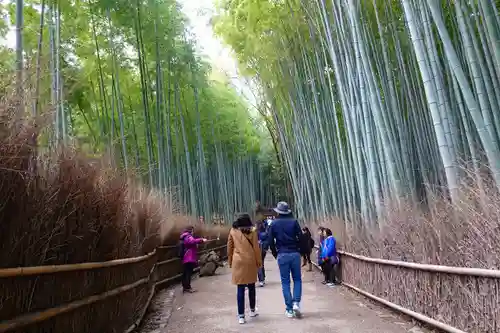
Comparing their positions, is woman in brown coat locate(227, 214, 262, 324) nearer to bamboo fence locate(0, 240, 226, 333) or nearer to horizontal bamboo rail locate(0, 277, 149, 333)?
bamboo fence locate(0, 240, 226, 333)

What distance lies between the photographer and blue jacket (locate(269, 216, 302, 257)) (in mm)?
4738

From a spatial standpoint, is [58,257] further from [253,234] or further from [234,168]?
[234,168]

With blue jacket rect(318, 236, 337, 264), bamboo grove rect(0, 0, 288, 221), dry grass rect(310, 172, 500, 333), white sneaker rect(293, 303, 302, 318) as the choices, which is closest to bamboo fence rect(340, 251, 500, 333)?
dry grass rect(310, 172, 500, 333)

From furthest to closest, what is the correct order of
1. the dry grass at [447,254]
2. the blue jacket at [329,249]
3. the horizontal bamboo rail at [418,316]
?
the blue jacket at [329,249] → the horizontal bamboo rail at [418,316] → the dry grass at [447,254]

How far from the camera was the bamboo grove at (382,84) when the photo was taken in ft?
14.4

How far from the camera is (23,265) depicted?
2.39 meters

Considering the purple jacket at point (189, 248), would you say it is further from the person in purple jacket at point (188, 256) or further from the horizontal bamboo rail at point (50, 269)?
the horizontal bamboo rail at point (50, 269)

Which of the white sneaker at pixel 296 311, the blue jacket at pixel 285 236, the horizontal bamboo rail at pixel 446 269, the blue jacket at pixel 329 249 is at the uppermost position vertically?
the blue jacket at pixel 285 236

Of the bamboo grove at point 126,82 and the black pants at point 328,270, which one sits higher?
the bamboo grove at point 126,82

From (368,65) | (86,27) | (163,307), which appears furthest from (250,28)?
(163,307)

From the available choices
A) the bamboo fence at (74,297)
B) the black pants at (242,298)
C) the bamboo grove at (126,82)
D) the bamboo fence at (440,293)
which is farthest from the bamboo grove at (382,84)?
the bamboo fence at (74,297)

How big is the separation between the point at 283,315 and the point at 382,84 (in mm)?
3718

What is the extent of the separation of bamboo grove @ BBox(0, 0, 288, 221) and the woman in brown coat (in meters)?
1.18

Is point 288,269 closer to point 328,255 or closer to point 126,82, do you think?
point 328,255
